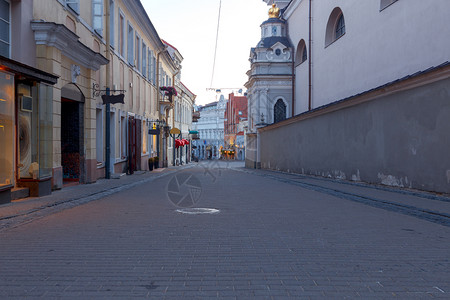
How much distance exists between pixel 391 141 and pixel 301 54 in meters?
25.3

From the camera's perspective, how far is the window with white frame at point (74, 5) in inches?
573

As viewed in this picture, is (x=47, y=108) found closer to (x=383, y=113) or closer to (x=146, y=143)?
(x=383, y=113)

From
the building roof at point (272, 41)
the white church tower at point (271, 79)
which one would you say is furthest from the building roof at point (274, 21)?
the building roof at point (272, 41)

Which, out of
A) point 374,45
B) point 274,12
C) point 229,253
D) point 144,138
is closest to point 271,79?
point 274,12

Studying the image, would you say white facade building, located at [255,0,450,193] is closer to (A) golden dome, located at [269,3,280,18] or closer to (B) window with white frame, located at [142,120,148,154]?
(B) window with white frame, located at [142,120,148,154]

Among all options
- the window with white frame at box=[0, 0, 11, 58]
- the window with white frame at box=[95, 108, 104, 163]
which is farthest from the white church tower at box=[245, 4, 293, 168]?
the window with white frame at box=[0, 0, 11, 58]

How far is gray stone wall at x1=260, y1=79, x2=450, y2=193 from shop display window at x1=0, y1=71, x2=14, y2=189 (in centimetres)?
1014

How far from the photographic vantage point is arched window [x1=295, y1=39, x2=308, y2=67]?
37191mm

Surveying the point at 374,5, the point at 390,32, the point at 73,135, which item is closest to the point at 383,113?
the point at 390,32

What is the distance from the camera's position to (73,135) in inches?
623

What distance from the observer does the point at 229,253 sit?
545cm

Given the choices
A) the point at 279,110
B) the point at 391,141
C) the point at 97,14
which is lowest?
the point at 391,141

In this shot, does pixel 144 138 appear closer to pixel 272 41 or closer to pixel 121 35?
pixel 121 35

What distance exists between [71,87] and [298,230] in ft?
33.8
